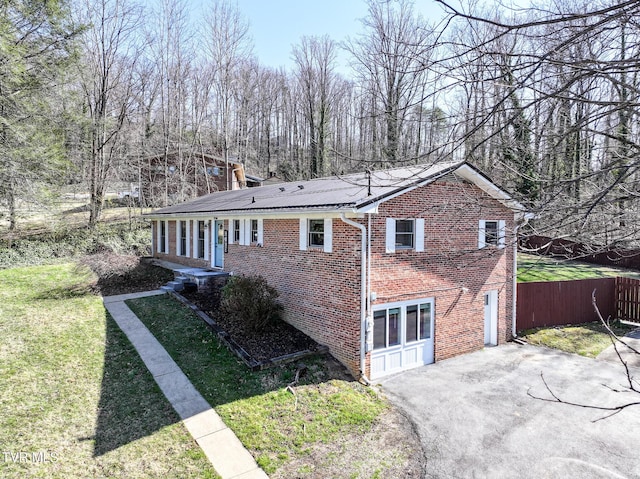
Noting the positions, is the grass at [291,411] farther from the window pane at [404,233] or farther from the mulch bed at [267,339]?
the window pane at [404,233]

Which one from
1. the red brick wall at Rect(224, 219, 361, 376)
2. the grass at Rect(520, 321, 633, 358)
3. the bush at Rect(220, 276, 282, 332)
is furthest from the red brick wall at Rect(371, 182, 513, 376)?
the bush at Rect(220, 276, 282, 332)

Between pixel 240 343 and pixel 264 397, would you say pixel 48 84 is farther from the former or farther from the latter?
pixel 264 397

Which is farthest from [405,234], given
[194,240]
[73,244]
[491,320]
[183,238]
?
[73,244]

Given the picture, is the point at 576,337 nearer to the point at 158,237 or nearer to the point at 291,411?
the point at 291,411

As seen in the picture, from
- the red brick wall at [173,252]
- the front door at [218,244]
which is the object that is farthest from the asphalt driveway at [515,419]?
the red brick wall at [173,252]

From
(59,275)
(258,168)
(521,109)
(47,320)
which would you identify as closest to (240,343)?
(47,320)
